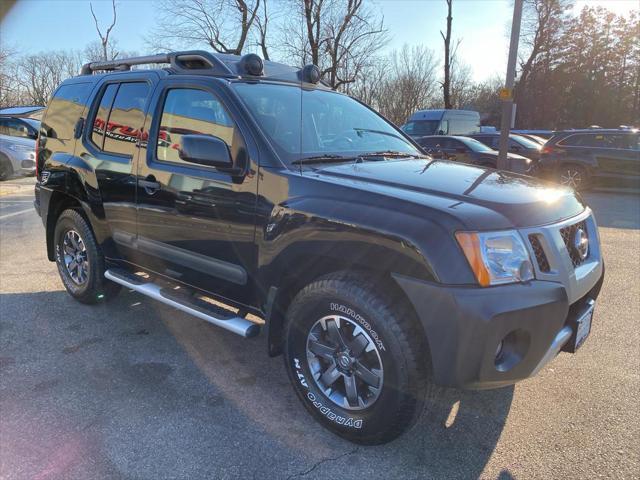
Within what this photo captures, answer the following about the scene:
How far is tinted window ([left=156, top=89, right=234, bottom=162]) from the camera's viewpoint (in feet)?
9.98

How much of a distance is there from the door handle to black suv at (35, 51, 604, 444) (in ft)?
0.04

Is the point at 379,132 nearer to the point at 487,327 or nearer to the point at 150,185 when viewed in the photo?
the point at 150,185

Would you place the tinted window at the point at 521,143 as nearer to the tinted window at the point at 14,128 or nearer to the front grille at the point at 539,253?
the front grille at the point at 539,253

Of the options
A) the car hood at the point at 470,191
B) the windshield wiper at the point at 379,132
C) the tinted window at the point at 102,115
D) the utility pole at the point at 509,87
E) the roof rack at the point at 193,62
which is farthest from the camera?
the utility pole at the point at 509,87

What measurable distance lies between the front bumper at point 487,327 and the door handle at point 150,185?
6.35ft

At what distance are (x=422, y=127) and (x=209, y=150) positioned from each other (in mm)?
15910

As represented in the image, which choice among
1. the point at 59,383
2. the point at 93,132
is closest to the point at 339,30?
the point at 93,132

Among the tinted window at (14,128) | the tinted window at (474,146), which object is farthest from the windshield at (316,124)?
the tinted window at (14,128)

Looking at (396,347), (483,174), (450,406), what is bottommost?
(450,406)

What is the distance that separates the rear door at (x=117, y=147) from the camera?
3590 mm

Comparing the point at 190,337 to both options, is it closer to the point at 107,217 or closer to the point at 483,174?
the point at 107,217

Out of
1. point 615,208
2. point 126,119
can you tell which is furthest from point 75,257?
point 615,208

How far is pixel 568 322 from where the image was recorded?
247 centimetres

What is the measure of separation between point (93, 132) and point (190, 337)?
188cm
